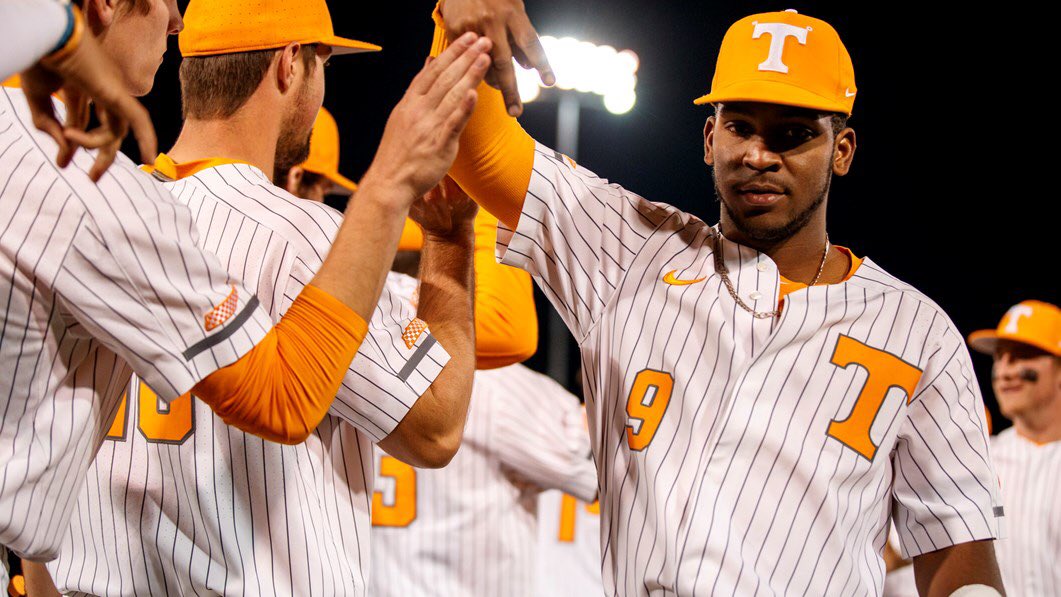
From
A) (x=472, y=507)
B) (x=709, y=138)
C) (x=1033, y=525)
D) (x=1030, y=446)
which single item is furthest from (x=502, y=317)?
(x=1030, y=446)

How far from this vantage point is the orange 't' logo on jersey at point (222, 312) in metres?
1.56

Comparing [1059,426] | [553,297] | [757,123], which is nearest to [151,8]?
[553,297]

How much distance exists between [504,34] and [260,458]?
904mm

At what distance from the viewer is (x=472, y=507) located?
413 cm

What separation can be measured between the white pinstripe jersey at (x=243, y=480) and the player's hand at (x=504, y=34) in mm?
450

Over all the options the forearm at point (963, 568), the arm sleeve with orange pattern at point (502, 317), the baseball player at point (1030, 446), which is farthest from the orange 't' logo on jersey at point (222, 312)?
the baseball player at point (1030, 446)

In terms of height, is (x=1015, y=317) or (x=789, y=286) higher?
(x=1015, y=317)

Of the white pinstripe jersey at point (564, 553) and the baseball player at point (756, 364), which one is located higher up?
the baseball player at point (756, 364)

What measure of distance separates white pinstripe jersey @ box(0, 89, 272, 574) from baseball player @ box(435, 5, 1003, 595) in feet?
2.11

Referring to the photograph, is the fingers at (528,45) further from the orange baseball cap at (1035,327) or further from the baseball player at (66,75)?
the orange baseball cap at (1035,327)

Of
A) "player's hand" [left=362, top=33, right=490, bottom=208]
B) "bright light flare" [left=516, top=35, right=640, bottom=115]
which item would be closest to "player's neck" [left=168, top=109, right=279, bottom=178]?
"player's hand" [left=362, top=33, right=490, bottom=208]

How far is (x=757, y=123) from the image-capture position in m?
2.18

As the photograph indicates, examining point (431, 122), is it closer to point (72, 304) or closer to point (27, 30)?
point (72, 304)

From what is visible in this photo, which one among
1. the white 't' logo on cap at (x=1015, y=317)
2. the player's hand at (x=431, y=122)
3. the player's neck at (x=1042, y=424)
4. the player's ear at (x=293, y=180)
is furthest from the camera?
the white 't' logo on cap at (x=1015, y=317)
